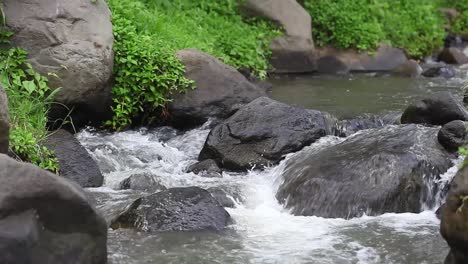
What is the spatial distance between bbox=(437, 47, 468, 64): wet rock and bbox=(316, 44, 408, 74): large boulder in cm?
160

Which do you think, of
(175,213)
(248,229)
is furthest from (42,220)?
(248,229)

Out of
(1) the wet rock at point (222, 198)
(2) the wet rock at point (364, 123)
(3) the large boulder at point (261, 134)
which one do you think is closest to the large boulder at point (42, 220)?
(1) the wet rock at point (222, 198)

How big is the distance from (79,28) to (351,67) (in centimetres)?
723

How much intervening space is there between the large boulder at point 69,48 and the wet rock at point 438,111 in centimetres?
411

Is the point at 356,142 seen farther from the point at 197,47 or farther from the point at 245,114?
the point at 197,47

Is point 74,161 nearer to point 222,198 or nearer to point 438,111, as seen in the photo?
point 222,198

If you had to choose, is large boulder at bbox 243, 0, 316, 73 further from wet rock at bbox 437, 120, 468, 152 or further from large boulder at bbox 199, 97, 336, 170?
wet rock at bbox 437, 120, 468, 152

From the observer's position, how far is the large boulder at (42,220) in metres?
4.86

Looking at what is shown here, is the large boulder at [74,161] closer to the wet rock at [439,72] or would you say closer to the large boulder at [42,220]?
the large boulder at [42,220]

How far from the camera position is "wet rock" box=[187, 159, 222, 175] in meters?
8.69

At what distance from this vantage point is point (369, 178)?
24.9 feet

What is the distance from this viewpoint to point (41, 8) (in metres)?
9.48

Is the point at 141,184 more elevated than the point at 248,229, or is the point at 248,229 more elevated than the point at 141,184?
the point at 248,229

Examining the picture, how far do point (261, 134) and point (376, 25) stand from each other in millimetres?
8002
